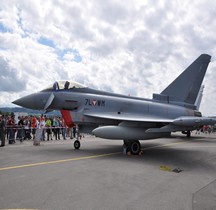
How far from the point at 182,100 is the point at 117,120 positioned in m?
3.85

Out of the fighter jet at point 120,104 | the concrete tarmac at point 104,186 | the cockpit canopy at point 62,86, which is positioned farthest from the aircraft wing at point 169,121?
the cockpit canopy at point 62,86

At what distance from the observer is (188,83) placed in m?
10.8

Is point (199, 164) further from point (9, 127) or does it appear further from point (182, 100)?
point (9, 127)

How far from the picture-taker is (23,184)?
478 centimetres

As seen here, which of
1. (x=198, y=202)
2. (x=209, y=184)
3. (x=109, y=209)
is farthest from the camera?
(x=209, y=184)

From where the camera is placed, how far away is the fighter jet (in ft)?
31.7

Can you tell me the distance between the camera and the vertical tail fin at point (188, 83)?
35.4ft

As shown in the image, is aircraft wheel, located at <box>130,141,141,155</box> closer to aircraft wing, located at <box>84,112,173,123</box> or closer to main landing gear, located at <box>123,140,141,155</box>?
main landing gear, located at <box>123,140,141,155</box>

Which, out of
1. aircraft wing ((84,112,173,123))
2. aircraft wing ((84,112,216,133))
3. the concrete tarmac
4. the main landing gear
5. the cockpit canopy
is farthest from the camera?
the cockpit canopy

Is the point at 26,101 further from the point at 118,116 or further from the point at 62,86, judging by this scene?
the point at 118,116

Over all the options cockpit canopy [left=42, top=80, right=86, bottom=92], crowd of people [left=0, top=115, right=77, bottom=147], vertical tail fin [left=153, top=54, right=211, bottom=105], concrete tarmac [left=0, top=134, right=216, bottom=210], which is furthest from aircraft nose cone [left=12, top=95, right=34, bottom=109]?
vertical tail fin [left=153, top=54, right=211, bottom=105]

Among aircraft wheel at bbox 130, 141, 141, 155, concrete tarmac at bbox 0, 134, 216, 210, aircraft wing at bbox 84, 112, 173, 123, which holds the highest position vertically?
aircraft wing at bbox 84, 112, 173, 123

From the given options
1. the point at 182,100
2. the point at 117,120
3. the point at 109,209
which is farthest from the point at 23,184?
the point at 182,100

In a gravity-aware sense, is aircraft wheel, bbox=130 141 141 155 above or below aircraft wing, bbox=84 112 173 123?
below
